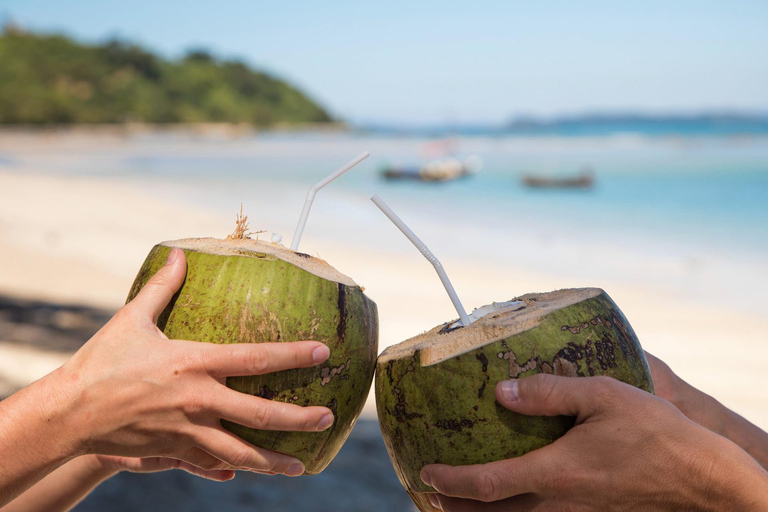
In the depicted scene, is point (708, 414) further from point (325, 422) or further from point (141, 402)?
point (141, 402)

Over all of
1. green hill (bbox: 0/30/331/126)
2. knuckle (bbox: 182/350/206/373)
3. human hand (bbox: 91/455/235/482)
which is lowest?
human hand (bbox: 91/455/235/482)

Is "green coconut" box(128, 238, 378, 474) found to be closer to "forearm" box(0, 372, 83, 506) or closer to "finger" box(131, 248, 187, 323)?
"finger" box(131, 248, 187, 323)

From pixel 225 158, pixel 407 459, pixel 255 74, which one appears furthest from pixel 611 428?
pixel 255 74

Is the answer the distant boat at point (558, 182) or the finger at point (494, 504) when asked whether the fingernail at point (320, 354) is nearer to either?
the finger at point (494, 504)

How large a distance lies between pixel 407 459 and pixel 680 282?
345 inches

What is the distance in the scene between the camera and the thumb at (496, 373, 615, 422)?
4.05ft

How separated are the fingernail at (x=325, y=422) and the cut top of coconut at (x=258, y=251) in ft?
0.91

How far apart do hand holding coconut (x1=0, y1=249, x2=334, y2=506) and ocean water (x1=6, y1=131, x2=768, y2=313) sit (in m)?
8.06

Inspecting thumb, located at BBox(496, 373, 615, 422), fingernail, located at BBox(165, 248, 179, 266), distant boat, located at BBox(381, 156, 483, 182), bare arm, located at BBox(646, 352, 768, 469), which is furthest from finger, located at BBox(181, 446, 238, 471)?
distant boat, located at BBox(381, 156, 483, 182)

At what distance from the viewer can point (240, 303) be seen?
139 centimetres

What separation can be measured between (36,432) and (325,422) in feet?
1.70

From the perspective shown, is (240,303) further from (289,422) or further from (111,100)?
(111,100)

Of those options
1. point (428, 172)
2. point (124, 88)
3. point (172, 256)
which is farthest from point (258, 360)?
point (124, 88)

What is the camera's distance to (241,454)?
4.43ft
